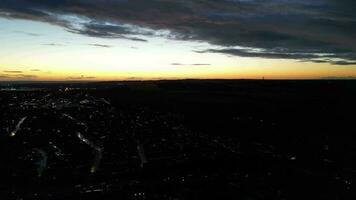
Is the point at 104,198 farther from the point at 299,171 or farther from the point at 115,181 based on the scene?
the point at 299,171

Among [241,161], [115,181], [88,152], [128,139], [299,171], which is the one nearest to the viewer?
[115,181]

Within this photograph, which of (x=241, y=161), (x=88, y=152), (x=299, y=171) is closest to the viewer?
Answer: (x=299, y=171)

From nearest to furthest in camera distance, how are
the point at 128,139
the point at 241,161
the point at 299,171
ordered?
the point at 299,171 → the point at 241,161 → the point at 128,139

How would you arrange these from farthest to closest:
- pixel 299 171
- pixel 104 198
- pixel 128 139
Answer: pixel 128 139 → pixel 299 171 → pixel 104 198

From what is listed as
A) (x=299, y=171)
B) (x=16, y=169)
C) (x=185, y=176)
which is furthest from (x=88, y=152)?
(x=299, y=171)

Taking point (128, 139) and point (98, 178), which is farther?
point (128, 139)

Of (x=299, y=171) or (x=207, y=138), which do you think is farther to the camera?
(x=207, y=138)

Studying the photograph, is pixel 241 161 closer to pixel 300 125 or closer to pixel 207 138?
pixel 207 138

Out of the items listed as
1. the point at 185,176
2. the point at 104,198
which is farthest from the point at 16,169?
the point at 185,176
